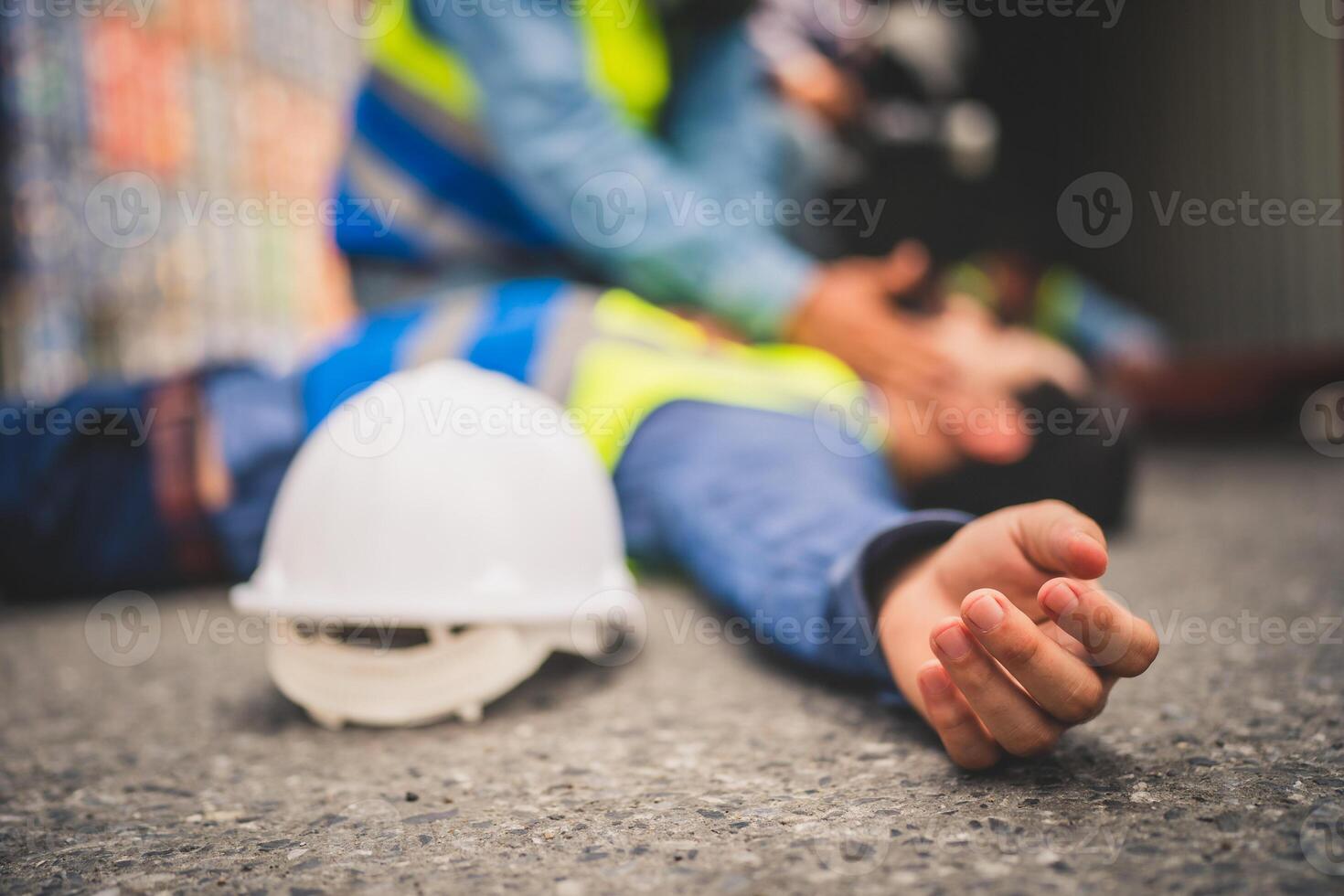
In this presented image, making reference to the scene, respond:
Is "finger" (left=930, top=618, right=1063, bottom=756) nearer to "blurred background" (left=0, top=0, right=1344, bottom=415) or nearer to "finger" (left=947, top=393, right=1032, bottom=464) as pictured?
"finger" (left=947, top=393, right=1032, bottom=464)

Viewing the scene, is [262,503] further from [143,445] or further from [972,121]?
[972,121]

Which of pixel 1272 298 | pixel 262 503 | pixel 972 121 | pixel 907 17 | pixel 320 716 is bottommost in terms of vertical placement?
pixel 320 716

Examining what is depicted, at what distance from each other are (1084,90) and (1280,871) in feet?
9.94

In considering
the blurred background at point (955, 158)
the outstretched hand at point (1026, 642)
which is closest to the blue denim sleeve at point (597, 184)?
the blurred background at point (955, 158)

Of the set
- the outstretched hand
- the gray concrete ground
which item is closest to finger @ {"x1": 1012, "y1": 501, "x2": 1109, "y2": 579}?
the outstretched hand

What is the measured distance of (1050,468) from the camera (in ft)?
3.67

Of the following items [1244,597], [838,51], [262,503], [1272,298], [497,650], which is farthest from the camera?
[1272,298]

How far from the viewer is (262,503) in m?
1.12

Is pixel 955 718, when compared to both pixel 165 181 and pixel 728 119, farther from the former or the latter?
pixel 165 181

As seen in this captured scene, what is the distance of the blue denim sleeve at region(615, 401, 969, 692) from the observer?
0.65 metres

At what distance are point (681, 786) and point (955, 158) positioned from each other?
5.40 ft

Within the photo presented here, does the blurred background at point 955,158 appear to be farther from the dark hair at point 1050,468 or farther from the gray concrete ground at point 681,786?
the gray concrete ground at point 681,786

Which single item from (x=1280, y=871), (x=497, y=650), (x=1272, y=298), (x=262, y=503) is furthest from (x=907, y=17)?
(x=1280, y=871)

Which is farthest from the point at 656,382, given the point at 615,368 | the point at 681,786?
the point at 681,786
